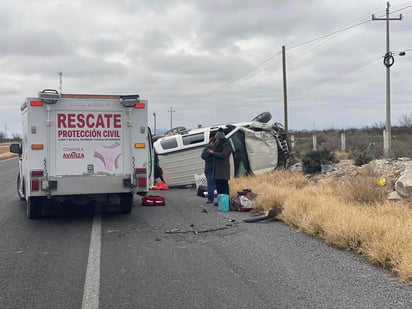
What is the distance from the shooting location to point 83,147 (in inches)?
415

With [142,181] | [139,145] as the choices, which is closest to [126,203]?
[142,181]

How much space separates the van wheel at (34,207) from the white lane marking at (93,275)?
171 cm

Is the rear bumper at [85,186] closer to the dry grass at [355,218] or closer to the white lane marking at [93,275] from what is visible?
the white lane marking at [93,275]

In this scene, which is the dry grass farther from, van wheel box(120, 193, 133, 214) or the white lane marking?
the white lane marking

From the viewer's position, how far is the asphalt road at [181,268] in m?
5.47

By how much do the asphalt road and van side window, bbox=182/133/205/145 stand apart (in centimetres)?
769

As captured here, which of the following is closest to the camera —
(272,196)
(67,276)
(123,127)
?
(67,276)

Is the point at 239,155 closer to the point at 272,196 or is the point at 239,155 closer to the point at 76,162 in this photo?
the point at 272,196

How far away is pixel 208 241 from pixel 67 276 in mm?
2688

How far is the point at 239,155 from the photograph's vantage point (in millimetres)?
18156

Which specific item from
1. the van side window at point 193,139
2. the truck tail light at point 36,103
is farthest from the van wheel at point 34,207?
the van side window at point 193,139

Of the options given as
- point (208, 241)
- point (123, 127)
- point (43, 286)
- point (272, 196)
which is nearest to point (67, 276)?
point (43, 286)

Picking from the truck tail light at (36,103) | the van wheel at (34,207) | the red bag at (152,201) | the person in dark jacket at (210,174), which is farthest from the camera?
the person in dark jacket at (210,174)

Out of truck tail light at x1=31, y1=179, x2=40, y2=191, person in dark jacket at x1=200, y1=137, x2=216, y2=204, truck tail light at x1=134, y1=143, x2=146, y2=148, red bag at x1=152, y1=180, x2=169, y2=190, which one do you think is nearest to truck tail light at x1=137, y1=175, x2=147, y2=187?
truck tail light at x1=134, y1=143, x2=146, y2=148
